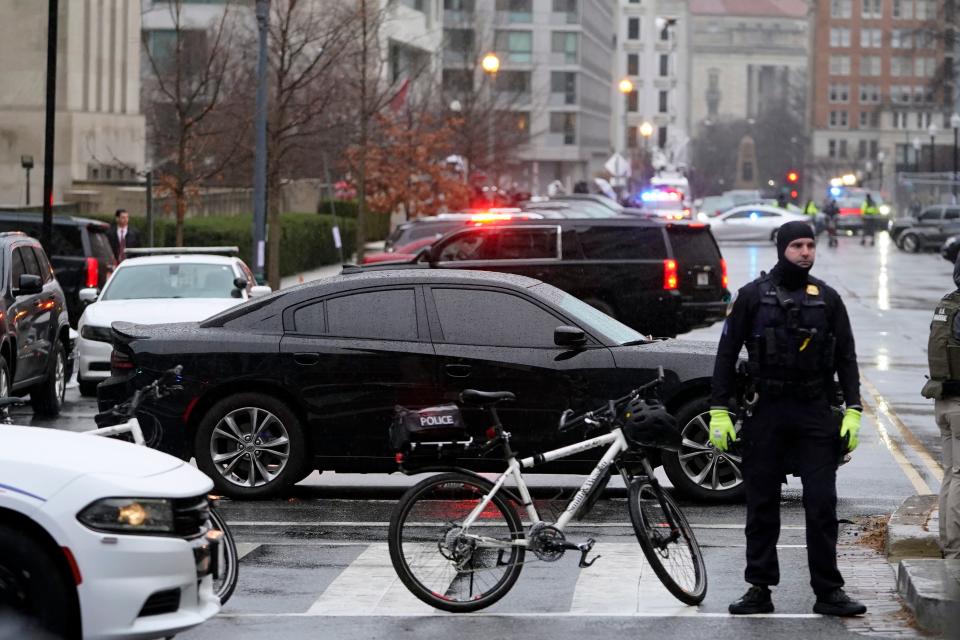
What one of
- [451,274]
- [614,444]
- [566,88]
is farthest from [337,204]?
[566,88]

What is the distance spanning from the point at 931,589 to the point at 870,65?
177052 mm

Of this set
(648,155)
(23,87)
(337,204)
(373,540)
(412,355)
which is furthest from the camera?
(648,155)

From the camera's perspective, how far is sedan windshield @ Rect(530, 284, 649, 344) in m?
11.7

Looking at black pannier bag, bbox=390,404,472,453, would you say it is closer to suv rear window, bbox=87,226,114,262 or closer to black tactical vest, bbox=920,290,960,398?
black tactical vest, bbox=920,290,960,398

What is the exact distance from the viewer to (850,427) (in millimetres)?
7973

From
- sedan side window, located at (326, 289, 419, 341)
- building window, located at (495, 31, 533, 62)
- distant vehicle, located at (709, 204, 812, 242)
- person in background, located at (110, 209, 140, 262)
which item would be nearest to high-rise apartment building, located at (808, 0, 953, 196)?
building window, located at (495, 31, 533, 62)

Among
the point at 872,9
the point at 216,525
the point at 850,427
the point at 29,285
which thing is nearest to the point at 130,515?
the point at 216,525

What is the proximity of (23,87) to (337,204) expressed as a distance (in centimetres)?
1284

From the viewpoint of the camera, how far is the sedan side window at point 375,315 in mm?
11789

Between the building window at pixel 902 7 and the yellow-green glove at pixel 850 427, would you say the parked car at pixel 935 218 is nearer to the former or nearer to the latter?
the yellow-green glove at pixel 850 427

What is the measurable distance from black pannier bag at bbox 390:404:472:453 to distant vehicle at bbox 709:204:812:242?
60.0m

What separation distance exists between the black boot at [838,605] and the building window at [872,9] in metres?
176

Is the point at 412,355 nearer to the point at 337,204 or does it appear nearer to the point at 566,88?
the point at 337,204

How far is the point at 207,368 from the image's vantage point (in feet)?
38.5
